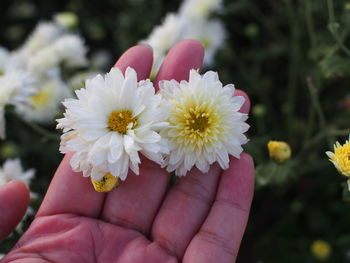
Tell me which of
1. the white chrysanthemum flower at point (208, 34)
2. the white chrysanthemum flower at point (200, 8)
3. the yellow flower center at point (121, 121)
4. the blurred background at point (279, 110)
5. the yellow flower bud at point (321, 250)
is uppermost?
the white chrysanthemum flower at point (200, 8)

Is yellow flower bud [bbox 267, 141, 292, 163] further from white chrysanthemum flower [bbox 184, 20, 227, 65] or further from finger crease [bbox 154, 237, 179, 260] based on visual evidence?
white chrysanthemum flower [bbox 184, 20, 227, 65]

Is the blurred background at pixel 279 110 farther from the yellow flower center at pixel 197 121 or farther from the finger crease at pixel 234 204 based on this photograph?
the yellow flower center at pixel 197 121

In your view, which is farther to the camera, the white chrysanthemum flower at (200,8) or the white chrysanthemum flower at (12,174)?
the white chrysanthemum flower at (200,8)

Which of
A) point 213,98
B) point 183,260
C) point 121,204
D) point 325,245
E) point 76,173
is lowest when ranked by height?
point 325,245

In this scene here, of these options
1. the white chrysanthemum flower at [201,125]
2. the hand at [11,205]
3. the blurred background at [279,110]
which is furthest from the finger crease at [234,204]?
the hand at [11,205]

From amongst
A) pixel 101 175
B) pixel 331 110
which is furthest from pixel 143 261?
pixel 331 110

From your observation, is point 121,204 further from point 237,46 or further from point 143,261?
point 237,46

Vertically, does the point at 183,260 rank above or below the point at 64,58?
below
